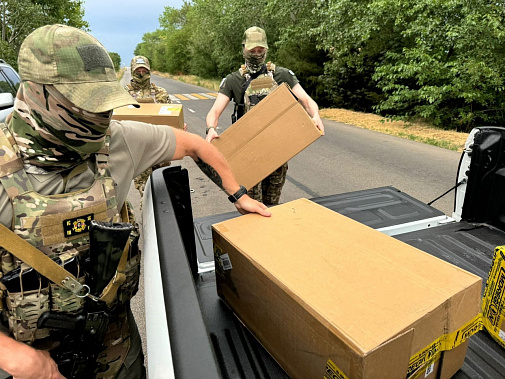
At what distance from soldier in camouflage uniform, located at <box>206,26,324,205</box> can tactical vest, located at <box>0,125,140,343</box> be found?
6.07 feet

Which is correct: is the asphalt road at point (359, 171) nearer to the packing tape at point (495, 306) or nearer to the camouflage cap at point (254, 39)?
the camouflage cap at point (254, 39)

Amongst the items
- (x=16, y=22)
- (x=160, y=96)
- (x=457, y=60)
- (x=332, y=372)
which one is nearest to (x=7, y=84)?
(x=160, y=96)

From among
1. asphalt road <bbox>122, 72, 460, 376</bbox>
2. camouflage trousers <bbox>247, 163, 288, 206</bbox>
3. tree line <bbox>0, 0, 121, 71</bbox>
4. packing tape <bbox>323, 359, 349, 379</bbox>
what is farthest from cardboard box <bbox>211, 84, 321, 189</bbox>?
tree line <bbox>0, 0, 121, 71</bbox>

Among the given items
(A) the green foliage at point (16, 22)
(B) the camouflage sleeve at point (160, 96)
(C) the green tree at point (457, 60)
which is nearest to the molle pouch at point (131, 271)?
(B) the camouflage sleeve at point (160, 96)

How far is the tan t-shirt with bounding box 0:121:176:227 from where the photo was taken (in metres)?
1.25

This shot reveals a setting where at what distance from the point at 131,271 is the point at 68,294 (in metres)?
0.25

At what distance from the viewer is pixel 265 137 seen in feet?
8.46

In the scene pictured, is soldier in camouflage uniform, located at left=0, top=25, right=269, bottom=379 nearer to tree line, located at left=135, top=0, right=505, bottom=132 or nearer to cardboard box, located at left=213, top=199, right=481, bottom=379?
cardboard box, located at left=213, top=199, right=481, bottom=379

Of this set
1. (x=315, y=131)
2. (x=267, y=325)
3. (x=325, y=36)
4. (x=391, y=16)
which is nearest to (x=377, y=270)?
(x=267, y=325)

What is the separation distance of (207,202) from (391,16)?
327 inches

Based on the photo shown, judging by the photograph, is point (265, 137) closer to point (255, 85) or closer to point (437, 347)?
point (255, 85)

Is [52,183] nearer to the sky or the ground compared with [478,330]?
nearer to the sky

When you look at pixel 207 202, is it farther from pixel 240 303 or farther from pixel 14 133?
pixel 14 133

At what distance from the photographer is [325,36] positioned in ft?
42.8
